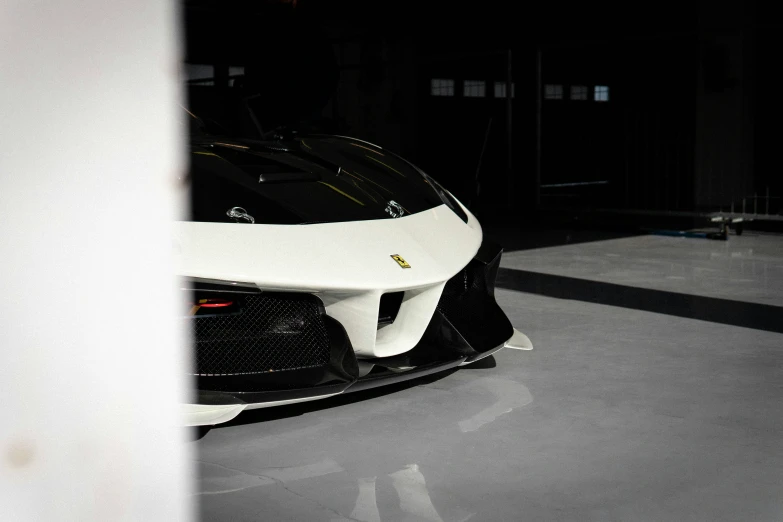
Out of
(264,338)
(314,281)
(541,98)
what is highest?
(541,98)

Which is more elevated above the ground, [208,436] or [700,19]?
[700,19]

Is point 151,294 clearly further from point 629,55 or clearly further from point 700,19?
point 629,55

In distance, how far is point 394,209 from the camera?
10.8ft

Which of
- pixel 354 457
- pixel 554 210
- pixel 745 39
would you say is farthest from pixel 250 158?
pixel 745 39

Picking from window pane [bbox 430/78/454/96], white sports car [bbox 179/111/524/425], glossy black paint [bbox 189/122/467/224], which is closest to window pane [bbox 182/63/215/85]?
window pane [bbox 430/78/454/96]

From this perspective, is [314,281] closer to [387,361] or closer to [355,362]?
[355,362]

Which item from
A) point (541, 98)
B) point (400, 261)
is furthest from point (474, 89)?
point (400, 261)

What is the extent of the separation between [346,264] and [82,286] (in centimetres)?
74

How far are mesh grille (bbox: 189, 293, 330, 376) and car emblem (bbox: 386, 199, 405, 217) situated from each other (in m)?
0.56

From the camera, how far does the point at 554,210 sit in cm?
1009

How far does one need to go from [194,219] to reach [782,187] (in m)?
9.98

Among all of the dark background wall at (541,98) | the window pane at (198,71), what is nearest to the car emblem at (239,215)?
the dark background wall at (541,98)

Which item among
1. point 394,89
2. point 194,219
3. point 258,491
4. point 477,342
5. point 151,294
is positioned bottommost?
point 258,491

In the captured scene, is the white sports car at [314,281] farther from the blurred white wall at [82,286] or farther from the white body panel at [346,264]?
the blurred white wall at [82,286]
